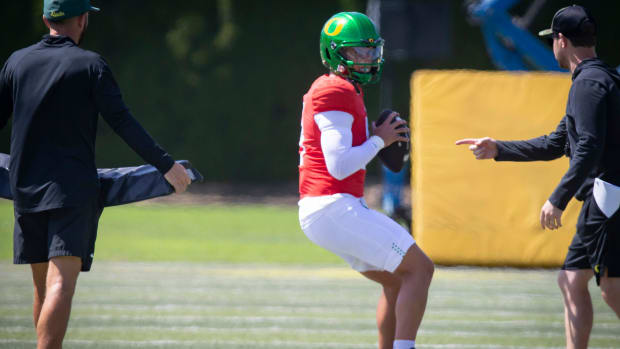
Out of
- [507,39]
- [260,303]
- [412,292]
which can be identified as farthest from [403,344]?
[507,39]

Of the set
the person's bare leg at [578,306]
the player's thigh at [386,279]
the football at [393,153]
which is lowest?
the person's bare leg at [578,306]

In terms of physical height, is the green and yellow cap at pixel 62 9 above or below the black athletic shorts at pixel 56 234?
above

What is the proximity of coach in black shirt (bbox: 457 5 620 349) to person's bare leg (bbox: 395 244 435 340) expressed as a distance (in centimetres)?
70

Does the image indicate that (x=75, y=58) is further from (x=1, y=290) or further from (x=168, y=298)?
(x=1, y=290)

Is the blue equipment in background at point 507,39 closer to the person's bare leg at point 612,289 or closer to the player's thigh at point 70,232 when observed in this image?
the person's bare leg at point 612,289

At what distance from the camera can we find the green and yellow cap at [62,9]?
4.79 meters

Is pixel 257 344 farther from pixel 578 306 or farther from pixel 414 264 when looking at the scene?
pixel 578 306

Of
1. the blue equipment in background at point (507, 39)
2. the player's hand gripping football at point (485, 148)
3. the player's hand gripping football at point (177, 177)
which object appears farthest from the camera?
the blue equipment in background at point (507, 39)

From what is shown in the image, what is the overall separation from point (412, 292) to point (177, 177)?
1.35 meters

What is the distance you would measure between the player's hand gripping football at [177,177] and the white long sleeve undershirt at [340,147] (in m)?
0.74

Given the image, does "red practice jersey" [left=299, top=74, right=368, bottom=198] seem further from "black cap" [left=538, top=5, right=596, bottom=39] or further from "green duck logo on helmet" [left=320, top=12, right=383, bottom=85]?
"black cap" [left=538, top=5, right=596, bottom=39]

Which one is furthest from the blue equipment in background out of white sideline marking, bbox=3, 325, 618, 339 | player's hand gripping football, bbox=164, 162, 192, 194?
player's hand gripping football, bbox=164, 162, 192, 194

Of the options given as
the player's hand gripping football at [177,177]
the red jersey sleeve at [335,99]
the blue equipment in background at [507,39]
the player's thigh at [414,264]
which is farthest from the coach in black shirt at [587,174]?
the blue equipment in background at [507,39]

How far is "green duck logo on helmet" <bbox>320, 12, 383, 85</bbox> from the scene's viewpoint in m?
4.98
